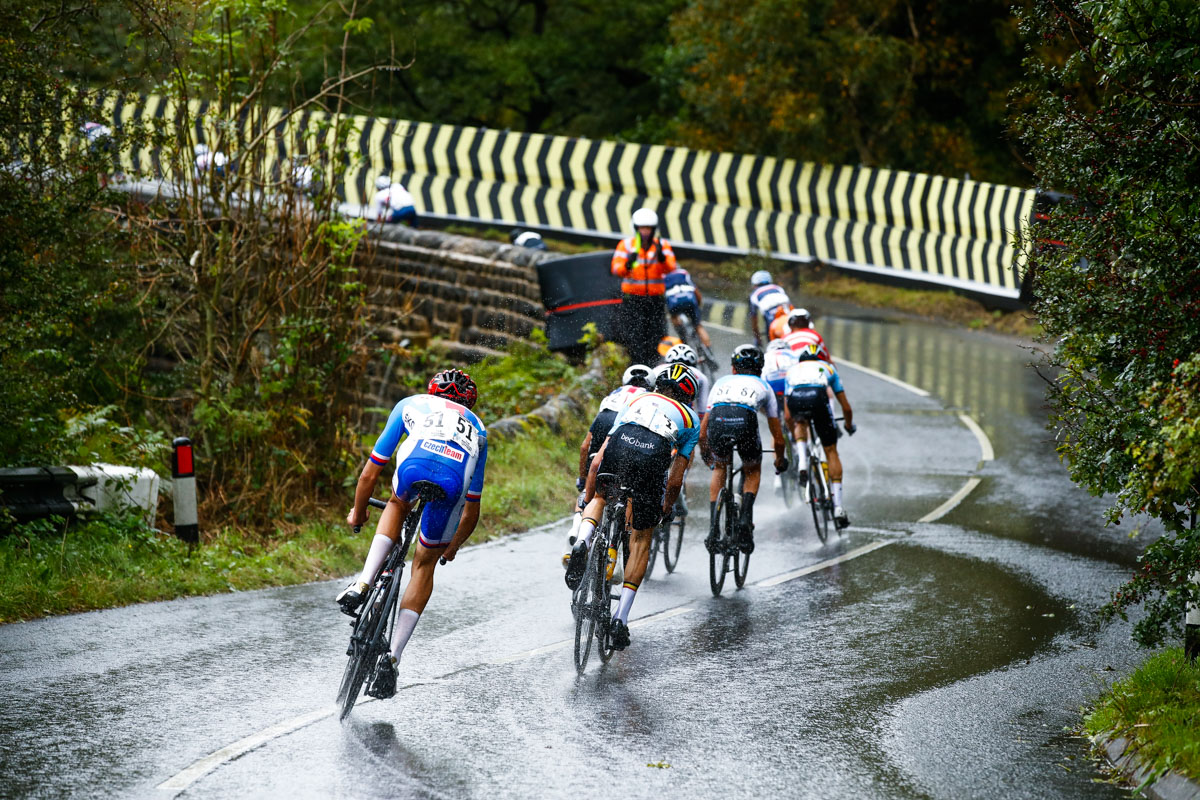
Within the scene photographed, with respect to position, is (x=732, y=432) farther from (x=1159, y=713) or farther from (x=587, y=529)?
(x=1159, y=713)

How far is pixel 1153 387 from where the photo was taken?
22.3ft

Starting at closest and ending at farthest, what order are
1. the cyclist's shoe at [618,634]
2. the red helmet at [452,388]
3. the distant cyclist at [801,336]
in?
the red helmet at [452,388], the cyclist's shoe at [618,634], the distant cyclist at [801,336]

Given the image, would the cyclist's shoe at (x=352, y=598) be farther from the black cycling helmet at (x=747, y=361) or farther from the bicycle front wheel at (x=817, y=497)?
the bicycle front wheel at (x=817, y=497)

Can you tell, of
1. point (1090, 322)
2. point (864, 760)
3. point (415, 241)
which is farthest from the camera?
point (415, 241)

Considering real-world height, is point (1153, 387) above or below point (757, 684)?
above

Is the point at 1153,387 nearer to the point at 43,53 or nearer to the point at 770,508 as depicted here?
the point at 770,508

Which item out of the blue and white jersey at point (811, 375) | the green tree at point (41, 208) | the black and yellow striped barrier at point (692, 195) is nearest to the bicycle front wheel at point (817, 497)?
the blue and white jersey at point (811, 375)

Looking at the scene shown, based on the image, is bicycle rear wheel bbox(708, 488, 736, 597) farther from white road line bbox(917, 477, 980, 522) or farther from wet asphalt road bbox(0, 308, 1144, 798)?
white road line bbox(917, 477, 980, 522)

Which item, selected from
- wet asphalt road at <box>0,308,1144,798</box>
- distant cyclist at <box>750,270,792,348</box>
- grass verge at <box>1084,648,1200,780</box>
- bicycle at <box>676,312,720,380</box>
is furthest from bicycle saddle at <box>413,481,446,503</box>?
bicycle at <box>676,312,720,380</box>

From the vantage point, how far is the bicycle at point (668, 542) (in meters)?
11.5

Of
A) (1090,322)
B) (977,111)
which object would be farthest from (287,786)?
(977,111)

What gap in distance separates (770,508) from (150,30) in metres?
7.50

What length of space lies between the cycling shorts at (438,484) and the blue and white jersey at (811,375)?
568 cm

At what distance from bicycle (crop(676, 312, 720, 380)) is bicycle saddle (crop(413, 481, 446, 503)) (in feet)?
30.8
